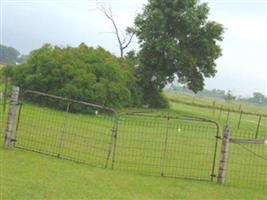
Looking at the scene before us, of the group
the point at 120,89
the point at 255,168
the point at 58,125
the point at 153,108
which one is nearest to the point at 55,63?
the point at 120,89

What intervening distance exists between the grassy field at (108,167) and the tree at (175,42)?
21.7 metres

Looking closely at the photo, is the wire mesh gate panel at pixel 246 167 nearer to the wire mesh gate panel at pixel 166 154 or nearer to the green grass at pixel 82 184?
the wire mesh gate panel at pixel 166 154

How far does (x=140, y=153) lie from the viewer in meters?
14.1

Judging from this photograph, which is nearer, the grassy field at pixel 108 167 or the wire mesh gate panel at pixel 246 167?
the grassy field at pixel 108 167

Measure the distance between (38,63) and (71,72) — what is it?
6.58 feet

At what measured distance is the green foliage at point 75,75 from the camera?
2695 centimetres

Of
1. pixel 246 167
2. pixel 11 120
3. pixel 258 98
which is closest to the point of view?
pixel 11 120

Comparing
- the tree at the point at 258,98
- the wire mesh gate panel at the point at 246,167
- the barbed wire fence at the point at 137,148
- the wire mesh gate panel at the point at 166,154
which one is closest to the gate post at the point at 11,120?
the barbed wire fence at the point at 137,148

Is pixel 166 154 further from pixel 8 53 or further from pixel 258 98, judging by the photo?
pixel 258 98

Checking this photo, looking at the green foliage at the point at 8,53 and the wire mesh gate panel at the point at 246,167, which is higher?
the green foliage at the point at 8,53

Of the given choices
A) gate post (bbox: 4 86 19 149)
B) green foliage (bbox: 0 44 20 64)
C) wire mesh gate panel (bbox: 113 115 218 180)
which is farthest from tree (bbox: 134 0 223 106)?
green foliage (bbox: 0 44 20 64)

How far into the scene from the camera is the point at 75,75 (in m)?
27.2

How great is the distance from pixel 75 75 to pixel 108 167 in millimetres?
16501

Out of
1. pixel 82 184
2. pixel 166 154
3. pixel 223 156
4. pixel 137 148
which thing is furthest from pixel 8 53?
pixel 82 184
